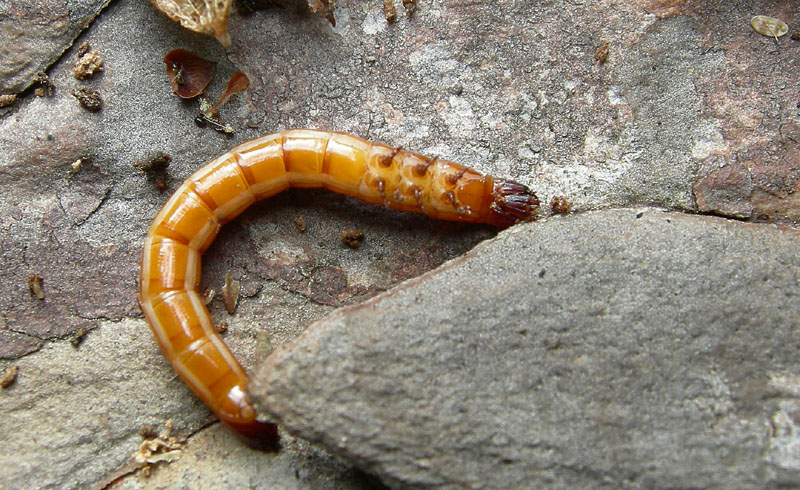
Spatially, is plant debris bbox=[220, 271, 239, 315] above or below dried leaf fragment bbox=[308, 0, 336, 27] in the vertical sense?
below

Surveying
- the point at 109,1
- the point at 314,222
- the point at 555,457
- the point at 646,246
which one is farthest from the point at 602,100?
the point at 109,1

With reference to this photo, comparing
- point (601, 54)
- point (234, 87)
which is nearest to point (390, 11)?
point (234, 87)

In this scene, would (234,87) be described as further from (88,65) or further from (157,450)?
(157,450)

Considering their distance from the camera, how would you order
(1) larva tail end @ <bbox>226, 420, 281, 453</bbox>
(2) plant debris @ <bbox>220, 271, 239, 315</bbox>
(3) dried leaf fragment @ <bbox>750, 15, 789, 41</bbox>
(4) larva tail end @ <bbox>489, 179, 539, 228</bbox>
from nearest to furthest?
(1) larva tail end @ <bbox>226, 420, 281, 453</bbox> < (4) larva tail end @ <bbox>489, 179, 539, 228</bbox> < (2) plant debris @ <bbox>220, 271, 239, 315</bbox> < (3) dried leaf fragment @ <bbox>750, 15, 789, 41</bbox>

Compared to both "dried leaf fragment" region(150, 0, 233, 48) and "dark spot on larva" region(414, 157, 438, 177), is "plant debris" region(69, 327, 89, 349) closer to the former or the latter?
"dried leaf fragment" region(150, 0, 233, 48)

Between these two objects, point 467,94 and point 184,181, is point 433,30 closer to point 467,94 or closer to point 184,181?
point 467,94

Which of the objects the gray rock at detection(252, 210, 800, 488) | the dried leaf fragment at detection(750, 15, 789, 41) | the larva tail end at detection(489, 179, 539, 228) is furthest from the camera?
the dried leaf fragment at detection(750, 15, 789, 41)

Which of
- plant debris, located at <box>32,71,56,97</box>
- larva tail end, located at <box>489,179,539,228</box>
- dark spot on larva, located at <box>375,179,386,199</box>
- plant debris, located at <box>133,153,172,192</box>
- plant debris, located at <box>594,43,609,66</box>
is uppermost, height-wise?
plant debris, located at <box>32,71,56,97</box>

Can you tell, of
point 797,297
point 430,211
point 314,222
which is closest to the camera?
point 797,297

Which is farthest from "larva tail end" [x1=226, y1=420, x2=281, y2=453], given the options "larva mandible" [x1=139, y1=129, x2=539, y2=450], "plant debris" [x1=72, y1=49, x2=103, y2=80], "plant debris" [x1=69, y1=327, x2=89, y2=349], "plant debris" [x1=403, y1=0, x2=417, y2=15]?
"plant debris" [x1=403, y1=0, x2=417, y2=15]
